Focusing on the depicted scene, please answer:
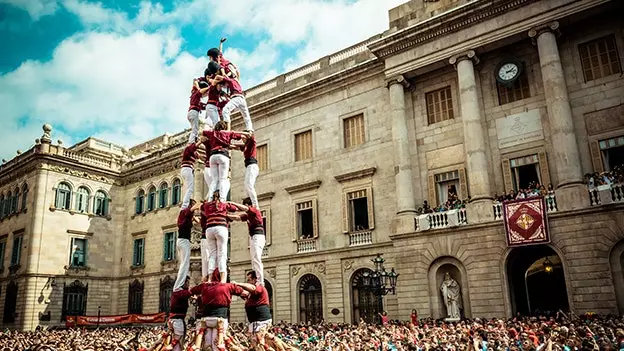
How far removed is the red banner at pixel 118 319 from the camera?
35.4m

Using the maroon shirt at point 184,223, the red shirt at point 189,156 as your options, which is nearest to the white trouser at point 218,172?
the maroon shirt at point 184,223

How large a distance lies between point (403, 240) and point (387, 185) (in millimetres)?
3595

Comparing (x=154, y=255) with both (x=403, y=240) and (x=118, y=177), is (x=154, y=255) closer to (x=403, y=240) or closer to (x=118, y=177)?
(x=118, y=177)

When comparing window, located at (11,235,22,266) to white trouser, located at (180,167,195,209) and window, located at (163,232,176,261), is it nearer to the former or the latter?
window, located at (163,232,176,261)

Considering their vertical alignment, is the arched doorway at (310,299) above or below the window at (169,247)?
below

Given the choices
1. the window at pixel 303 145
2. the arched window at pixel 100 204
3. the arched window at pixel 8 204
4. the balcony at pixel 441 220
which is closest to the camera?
the balcony at pixel 441 220

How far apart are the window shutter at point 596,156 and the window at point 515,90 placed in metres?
3.80

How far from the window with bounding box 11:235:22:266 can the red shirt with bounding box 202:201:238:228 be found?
34.4 m

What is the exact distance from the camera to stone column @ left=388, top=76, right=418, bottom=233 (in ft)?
82.6

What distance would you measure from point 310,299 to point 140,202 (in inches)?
860

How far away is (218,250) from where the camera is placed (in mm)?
12648

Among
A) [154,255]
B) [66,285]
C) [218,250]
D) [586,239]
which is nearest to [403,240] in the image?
[586,239]

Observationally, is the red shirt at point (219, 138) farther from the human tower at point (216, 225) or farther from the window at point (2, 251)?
the window at point (2, 251)

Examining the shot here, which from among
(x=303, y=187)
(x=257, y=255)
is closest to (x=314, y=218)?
(x=303, y=187)
